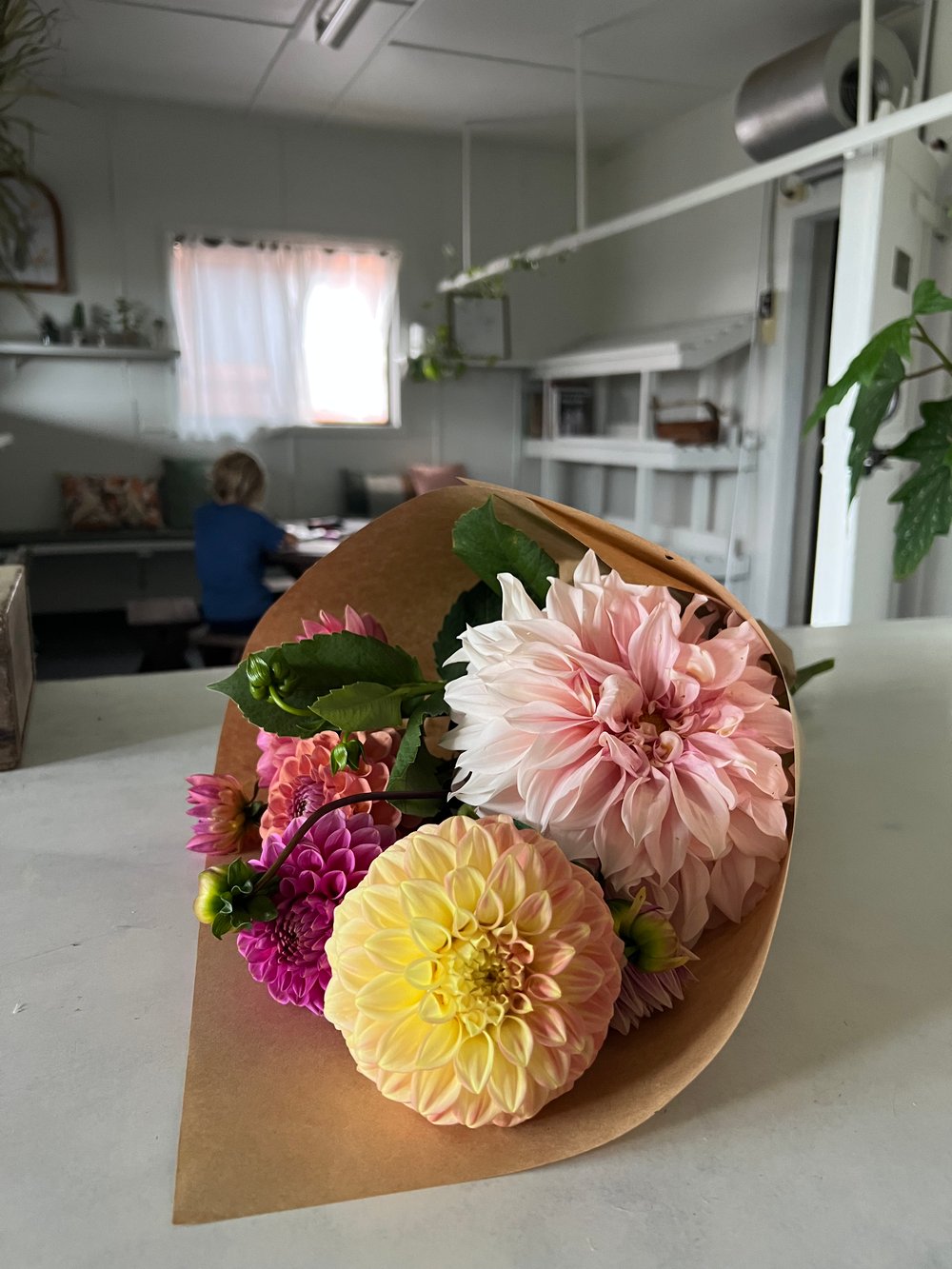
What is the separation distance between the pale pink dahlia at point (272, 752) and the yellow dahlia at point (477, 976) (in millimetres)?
A: 144

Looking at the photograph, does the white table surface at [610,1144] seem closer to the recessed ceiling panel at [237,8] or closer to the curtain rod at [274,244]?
the recessed ceiling panel at [237,8]

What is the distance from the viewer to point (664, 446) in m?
4.28

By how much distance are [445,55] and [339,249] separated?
1.46 meters

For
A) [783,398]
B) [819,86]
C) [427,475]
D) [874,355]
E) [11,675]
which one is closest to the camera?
[11,675]

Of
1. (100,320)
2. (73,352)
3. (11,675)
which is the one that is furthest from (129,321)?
(11,675)

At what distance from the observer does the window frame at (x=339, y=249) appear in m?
5.02

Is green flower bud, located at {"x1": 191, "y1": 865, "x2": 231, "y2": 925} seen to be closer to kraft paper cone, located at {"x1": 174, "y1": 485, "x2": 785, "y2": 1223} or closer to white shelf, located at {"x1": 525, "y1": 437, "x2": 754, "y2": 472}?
kraft paper cone, located at {"x1": 174, "y1": 485, "x2": 785, "y2": 1223}

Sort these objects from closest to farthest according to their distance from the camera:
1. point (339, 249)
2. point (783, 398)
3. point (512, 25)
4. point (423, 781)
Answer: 1. point (423, 781)
2. point (512, 25)
3. point (783, 398)
4. point (339, 249)

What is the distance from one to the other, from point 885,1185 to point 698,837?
125 millimetres

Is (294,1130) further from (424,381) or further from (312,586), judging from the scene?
(424,381)

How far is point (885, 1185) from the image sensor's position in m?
0.30

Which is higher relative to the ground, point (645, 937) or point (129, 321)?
point (129, 321)

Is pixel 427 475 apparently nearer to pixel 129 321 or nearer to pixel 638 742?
pixel 129 321

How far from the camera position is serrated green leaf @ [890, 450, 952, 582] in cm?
82
